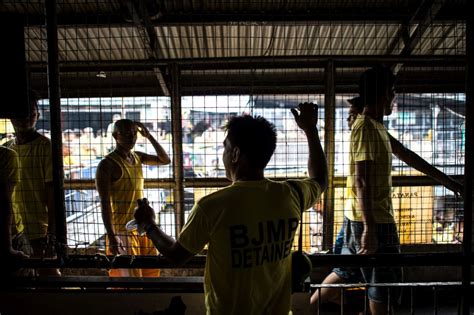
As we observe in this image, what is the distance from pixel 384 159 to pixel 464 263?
767 mm

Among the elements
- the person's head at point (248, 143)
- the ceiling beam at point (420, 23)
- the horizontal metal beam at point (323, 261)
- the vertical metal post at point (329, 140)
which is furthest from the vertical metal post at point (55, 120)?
the ceiling beam at point (420, 23)

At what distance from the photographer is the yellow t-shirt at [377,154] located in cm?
232

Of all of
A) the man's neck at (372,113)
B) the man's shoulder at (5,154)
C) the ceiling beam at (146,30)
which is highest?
the ceiling beam at (146,30)

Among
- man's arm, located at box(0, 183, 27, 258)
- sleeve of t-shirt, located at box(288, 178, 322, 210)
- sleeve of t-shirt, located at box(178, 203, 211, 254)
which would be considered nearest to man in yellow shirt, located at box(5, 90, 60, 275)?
man's arm, located at box(0, 183, 27, 258)

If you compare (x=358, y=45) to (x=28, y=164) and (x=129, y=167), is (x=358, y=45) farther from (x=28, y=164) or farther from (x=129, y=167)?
(x=28, y=164)

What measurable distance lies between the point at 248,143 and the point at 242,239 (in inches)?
15.1

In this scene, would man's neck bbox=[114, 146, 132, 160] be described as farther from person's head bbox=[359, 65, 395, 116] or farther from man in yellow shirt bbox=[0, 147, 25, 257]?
person's head bbox=[359, 65, 395, 116]

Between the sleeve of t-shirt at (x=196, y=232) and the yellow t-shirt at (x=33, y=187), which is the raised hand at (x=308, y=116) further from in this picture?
the yellow t-shirt at (x=33, y=187)

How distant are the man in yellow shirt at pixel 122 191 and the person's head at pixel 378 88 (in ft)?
6.89

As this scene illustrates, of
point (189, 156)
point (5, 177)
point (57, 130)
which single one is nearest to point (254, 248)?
point (57, 130)

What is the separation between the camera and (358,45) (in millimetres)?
4656

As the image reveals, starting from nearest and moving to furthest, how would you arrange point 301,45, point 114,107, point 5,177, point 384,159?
point 5,177 < point 384,159 < point 114,107 < point 301,45

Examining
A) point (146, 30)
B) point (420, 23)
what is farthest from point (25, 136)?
point (420, 23)

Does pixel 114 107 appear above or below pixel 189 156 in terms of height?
above
